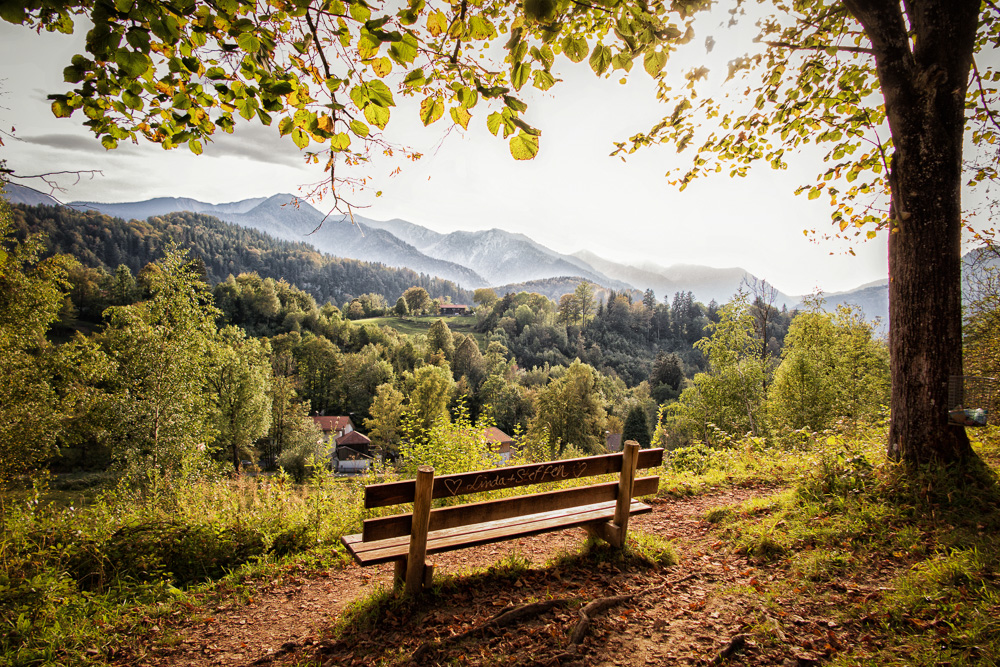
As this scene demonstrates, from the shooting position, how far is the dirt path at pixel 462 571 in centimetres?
317

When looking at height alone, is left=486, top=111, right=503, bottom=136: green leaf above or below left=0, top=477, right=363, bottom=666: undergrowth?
above

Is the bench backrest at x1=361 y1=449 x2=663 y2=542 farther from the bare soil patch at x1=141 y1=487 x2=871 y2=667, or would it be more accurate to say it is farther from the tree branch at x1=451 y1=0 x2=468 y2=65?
the tree branch at x1=451 y1=0 x2=468 y2=65

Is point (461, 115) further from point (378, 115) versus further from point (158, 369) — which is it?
point (158, 369)

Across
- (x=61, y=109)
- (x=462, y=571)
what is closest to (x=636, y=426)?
(x=462, y=571)

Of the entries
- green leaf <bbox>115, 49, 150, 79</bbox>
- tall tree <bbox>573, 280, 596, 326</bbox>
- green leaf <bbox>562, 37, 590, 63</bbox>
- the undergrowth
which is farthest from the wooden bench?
tall tree <bbox>573, 280, 596, 326</bbox>

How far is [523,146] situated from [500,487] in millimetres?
3030

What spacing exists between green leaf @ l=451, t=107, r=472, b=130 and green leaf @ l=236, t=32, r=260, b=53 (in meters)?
1.24

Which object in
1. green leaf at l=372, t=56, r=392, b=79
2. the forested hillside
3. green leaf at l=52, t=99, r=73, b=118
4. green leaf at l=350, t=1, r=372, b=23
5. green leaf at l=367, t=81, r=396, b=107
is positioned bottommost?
green leaf at l=367, t=81, r=396, b=107

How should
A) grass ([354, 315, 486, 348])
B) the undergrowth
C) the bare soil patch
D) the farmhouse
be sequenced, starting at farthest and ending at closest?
grass ([354, 315, 486, 348]), the farmhouse, the undergrowth, the bare soil patch

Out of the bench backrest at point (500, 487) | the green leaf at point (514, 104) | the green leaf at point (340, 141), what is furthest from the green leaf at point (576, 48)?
the bench backrest at point (500, 487)

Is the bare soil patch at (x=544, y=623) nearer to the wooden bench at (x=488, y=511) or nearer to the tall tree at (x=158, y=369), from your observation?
the wooden bench at (x=488, y=511)

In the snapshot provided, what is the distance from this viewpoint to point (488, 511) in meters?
3.98

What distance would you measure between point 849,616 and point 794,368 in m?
19.0

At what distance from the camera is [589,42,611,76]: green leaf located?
250cm
